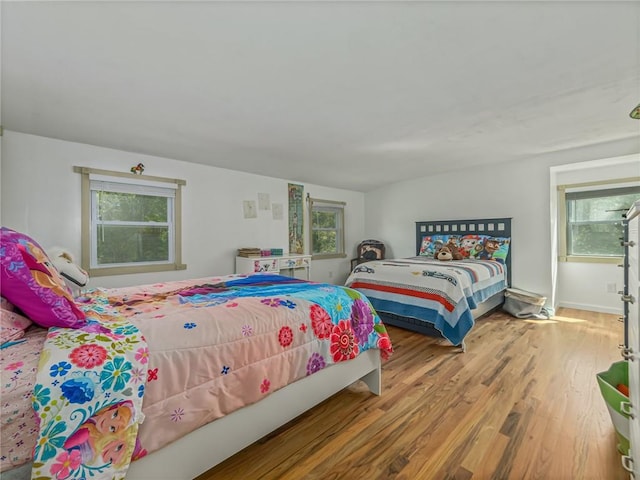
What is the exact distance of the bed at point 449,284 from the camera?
278 cm

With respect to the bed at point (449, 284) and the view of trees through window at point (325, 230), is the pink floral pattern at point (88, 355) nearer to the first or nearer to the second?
the bed at point (449, 284)

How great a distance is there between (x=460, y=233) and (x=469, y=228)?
0.16 m

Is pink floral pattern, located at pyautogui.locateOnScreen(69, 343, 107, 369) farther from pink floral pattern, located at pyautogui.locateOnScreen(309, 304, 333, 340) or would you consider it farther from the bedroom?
the bedroom

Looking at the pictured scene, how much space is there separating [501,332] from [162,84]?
3.99 meters

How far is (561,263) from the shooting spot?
165 inches

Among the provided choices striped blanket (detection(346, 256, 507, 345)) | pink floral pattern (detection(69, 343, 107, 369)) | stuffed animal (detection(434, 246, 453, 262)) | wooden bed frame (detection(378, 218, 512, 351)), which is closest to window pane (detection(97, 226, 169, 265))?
striped blanket (detection(346, 256, 507, 345))

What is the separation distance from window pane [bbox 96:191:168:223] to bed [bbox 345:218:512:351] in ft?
8.46

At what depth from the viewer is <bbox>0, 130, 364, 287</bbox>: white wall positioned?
2.61 metres

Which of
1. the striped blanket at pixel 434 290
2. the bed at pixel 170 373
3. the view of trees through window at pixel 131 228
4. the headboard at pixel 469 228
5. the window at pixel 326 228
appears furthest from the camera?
the window at pixel 326 228

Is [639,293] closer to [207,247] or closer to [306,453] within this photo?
[306,453]

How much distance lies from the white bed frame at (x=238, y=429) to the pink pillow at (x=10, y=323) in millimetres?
606

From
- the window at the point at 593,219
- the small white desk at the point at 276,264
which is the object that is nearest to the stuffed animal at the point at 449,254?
the window at the point at 593,219

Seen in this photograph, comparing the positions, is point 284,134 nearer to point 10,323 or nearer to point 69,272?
point 69,272

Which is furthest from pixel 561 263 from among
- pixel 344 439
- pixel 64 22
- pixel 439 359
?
pixel 64 22
